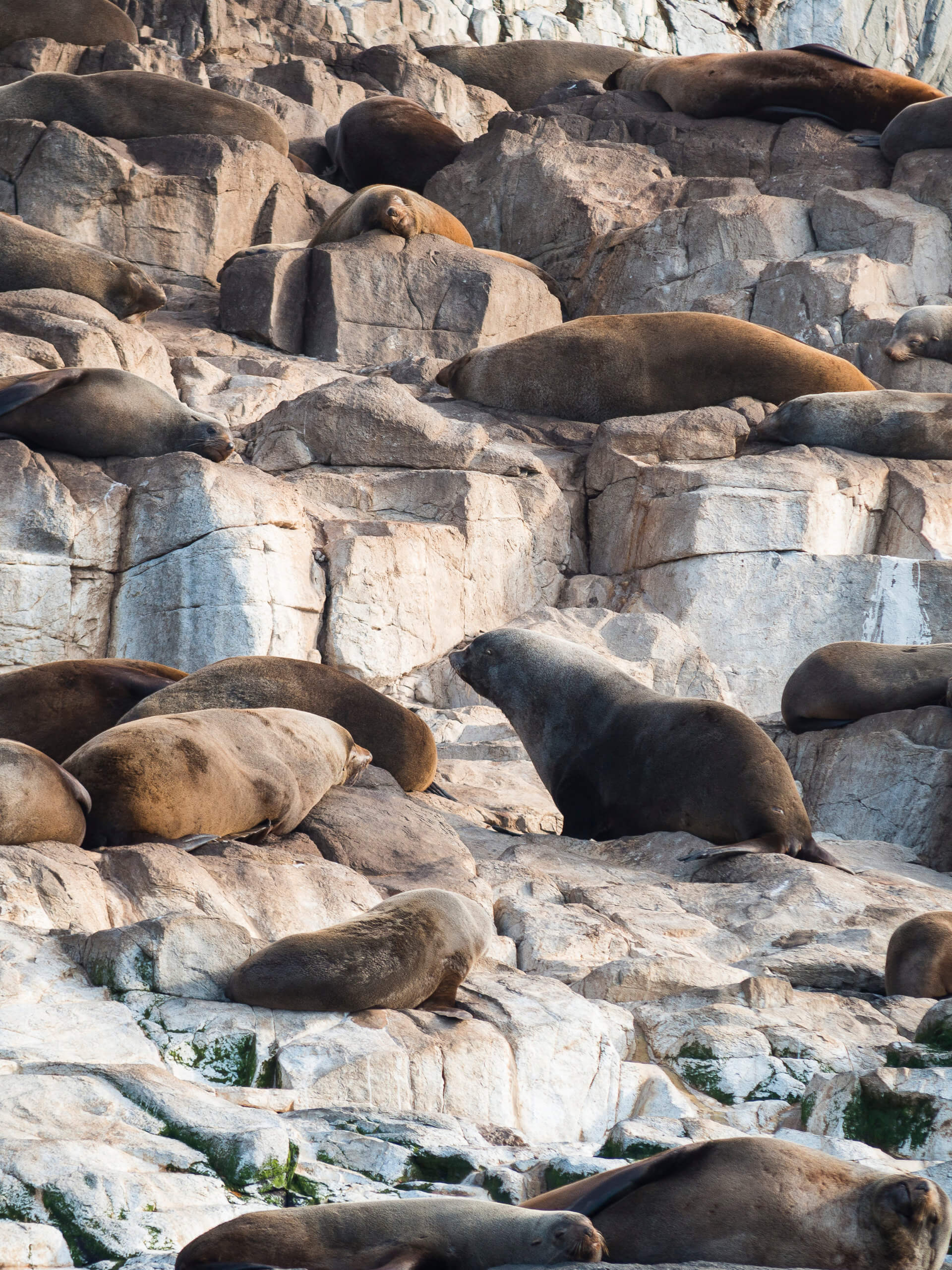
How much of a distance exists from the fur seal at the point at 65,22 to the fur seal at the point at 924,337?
34.5 feet

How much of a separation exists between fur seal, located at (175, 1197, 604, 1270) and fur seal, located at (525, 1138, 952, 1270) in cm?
17

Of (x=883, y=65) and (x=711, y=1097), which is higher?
(x=883, y=65)

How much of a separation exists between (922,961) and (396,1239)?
3.35 meters

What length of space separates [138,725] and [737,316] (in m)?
10.8

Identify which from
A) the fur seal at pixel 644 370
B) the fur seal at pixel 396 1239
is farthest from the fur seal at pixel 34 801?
the fur seal at pixel 644 370

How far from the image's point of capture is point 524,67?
2191 cm

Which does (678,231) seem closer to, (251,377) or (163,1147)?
(251,377)

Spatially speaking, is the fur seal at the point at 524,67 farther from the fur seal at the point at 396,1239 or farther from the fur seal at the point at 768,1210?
the fur seal at the point at 396,1239

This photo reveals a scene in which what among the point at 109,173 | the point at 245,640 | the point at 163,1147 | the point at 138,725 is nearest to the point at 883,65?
the point at 109,173

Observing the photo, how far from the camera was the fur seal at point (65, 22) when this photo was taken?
18297 mm

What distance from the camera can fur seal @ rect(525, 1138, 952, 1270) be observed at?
8.57ft

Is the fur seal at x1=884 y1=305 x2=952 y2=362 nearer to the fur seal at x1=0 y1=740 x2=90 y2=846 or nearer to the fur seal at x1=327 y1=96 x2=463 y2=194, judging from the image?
the fur seal at x1=327 y1=96 x2=463 y2=194

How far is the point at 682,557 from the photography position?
37.0 feet

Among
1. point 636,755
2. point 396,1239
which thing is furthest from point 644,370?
point 396,1239
